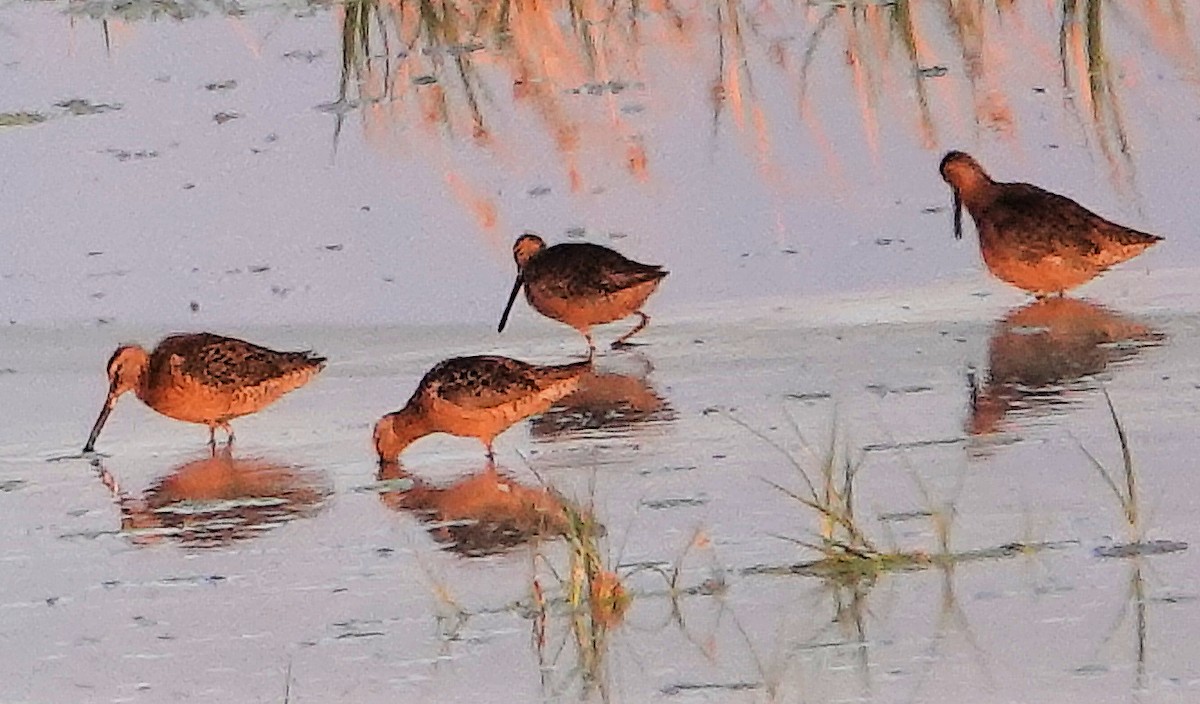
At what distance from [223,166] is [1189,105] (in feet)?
11.3

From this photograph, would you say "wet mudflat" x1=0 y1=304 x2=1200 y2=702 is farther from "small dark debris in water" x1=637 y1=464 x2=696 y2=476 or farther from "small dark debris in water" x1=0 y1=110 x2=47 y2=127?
"small dark debris in water" x1=0 y1=110 x2=47 y2=127

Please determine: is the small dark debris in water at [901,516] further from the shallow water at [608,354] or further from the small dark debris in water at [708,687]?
the small dark debris in water at [708,687]

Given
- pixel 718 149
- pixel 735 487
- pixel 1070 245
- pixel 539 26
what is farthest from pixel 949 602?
pixel 539 26

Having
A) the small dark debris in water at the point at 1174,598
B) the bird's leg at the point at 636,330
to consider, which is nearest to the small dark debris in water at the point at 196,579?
the small dark debris in water at the point at 1174,598

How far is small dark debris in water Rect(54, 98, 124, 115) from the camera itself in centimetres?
1221

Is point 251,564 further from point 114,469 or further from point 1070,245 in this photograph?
point 1070,245

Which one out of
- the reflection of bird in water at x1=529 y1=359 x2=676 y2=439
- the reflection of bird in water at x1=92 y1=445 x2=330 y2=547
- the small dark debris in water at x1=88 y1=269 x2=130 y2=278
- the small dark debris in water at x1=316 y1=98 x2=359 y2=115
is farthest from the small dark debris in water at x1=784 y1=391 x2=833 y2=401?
the small dark debris in water at x1=316 y1=98 x2=359 y2=115

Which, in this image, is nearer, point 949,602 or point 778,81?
point 949,602

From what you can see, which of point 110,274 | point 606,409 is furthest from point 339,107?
point 606,409

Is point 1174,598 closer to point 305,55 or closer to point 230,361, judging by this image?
point 230,361

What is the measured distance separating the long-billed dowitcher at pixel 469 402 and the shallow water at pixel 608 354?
0.27 ft

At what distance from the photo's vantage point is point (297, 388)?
323 inches

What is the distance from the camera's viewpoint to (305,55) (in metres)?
13.4

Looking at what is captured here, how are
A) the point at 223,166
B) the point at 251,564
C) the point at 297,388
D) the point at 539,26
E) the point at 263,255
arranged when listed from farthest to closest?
1. the point at 539,26
2. the point at 223,166
3. the point at 263,255
4. the point at 297,388
5. the point at 251,564
